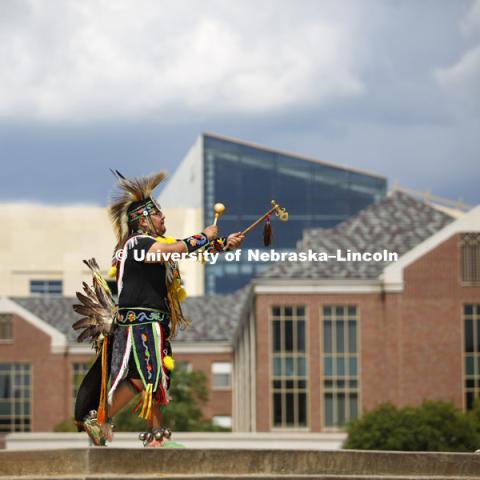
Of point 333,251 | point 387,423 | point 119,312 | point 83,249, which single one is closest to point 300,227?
point 83,249

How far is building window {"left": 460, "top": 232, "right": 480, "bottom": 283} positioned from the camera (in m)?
64.9

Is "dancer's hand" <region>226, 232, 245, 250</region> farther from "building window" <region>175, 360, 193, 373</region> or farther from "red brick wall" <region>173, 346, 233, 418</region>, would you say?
"red brick wall" <region>173, 346, 233, 418</region>

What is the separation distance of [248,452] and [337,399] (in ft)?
173

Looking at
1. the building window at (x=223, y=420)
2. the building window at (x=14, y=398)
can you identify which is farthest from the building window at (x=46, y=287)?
the building window at (x=223, y=420)

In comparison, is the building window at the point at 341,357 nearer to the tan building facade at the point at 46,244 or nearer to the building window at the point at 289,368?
the building window at the point at 289,368

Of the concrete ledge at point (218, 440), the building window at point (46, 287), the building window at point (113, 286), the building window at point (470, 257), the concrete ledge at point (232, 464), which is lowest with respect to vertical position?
the concrete ledge at point (218, 440)

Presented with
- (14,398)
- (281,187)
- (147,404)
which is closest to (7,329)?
(14,398)

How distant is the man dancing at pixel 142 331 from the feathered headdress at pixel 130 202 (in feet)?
0.05

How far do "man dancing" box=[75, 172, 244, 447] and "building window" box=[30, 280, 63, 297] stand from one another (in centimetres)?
10714

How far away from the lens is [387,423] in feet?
178

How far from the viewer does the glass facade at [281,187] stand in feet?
456

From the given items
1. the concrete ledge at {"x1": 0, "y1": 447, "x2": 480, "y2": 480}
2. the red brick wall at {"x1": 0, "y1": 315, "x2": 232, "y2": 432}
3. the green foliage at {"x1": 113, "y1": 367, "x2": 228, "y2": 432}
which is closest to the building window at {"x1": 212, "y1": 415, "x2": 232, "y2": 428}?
the red brick wall at {"x1": 0, "y1": 315, "x2": 232, "y2": 432}

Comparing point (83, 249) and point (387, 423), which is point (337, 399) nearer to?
point (387, 423)

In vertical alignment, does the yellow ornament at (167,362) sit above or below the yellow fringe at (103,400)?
above
